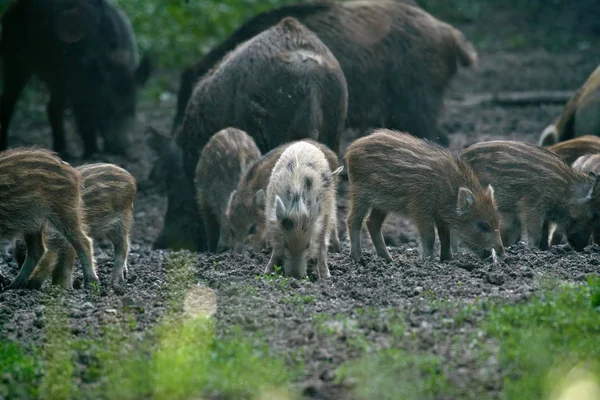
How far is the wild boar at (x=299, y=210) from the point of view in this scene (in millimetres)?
6977

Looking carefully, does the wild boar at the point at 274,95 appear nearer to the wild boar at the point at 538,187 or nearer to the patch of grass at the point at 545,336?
the wild boar at the point at 538,187

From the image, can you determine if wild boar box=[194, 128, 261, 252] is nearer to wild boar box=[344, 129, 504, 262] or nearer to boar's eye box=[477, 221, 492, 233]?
wild boar box=[344, 129, 504, 262]

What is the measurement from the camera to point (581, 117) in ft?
34.6

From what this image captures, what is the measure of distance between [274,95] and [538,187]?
2992mm

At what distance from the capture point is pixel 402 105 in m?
11.4

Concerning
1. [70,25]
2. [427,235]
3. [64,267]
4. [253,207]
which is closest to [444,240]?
[427,235]

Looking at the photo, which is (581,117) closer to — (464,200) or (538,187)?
(538,187)

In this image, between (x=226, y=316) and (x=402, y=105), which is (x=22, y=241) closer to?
(x=226, y=316)

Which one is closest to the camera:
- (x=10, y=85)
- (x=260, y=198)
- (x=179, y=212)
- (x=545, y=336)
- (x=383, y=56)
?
(x=545, y=336)

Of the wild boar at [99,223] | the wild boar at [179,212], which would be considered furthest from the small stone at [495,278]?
the wild boar at [179,212]

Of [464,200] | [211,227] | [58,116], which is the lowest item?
[58,116]

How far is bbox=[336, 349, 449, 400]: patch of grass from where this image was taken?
15.1 feet

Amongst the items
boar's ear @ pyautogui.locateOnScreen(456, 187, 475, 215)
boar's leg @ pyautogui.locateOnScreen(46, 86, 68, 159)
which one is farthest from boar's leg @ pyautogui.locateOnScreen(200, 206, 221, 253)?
boar's leg @ pyautogui.locateOnScreen(46, 86, 68, 159)

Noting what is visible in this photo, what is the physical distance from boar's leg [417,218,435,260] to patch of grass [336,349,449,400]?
98.0 inches
